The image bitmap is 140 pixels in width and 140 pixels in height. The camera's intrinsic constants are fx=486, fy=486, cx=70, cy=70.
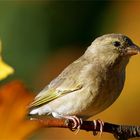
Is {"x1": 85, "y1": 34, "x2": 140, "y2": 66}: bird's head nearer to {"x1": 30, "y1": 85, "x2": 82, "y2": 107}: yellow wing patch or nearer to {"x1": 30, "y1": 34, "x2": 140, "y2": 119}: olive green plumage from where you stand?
{"x1": 30, "y1": 34, "x2": 140, "y2": 119}: olive green plumage

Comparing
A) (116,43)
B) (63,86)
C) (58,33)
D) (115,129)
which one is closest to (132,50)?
(116,43)

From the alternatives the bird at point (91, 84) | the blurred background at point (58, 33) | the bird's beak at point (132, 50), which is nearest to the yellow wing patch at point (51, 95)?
the bird at point (91, 84)

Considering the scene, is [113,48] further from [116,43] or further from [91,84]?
[91,84]

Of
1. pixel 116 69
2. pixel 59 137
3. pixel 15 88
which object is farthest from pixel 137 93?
pixel 15 88

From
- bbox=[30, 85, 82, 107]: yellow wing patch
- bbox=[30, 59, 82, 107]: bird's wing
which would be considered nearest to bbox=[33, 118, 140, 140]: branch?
bbox=[30, 85, 82, 107]: yellow wing patch

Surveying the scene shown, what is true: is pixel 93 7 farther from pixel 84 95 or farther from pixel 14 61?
pixel 84 95

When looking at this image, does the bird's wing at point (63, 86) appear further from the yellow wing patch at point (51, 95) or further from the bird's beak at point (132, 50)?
the bird's beak at point (132, 50)
